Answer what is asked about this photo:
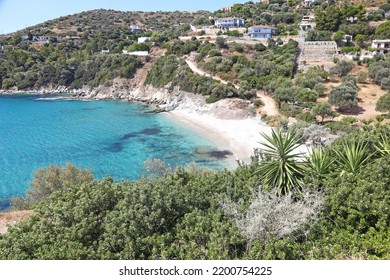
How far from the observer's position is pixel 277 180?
1156 cm

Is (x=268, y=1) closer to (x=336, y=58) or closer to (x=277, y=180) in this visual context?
(x=336, y=58)

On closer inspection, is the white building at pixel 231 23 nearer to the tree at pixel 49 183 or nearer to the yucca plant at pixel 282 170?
the tree at pixel 49 183

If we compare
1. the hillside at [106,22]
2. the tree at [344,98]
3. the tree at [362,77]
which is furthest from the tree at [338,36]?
the hillside at [106,22]

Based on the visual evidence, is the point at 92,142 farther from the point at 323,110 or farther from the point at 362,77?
the point at 362,77

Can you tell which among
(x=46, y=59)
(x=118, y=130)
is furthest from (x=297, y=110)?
(x=46, y=59)

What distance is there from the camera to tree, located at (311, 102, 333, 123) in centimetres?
3581

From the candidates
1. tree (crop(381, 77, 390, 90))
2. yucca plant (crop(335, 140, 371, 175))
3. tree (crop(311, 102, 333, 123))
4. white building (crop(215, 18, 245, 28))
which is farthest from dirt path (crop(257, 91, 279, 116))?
white building (crop(215, 18, 245, 28))

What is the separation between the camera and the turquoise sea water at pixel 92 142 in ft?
103

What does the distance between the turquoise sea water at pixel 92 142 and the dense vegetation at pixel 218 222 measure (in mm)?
18641

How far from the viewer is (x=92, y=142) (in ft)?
135

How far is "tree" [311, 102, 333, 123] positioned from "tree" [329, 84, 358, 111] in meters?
3.14

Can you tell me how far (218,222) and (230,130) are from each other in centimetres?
3277

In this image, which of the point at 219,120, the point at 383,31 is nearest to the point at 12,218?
the point at 219,120

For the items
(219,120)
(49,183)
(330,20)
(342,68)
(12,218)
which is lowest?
(219,120)
